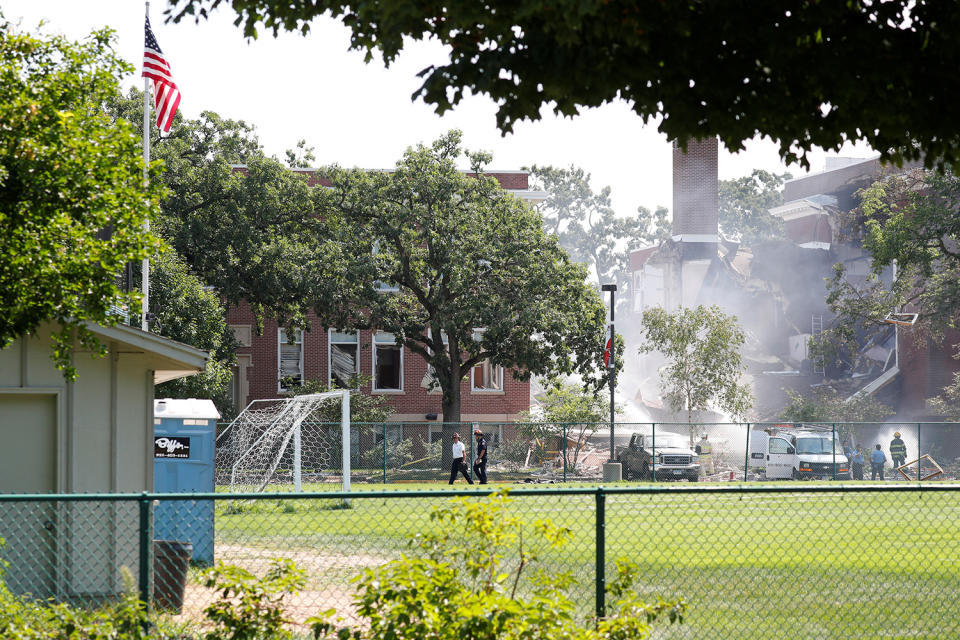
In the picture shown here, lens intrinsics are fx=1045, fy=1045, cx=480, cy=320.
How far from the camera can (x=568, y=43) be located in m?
4.91

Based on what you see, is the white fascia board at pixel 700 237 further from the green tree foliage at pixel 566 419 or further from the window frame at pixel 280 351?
the window frame at pixel 280 351

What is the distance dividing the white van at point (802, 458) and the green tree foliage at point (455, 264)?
6.84 metres

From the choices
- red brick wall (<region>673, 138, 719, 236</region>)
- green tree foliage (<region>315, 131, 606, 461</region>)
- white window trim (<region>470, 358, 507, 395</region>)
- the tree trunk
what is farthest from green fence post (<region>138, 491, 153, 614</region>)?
red brick wall (<region>673, 138, 719, 236</region>)

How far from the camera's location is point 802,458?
118 feet

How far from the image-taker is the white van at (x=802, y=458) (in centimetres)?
3597

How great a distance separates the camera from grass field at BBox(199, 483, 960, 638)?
10.4 meters

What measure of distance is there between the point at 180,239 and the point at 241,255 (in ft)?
6.66

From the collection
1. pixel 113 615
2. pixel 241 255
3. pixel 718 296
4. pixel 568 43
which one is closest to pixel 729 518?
pixel 113 615

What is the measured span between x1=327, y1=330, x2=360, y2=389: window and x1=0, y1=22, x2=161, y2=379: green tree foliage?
33.9 meters

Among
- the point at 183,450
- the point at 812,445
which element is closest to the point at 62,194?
the point at 183,450

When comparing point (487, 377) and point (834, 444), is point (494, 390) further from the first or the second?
point (834, 444)

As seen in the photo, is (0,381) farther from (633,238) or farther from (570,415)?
(633,238)

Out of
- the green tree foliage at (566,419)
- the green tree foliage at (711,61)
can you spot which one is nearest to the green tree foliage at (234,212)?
the green tree foliage at (566,419)

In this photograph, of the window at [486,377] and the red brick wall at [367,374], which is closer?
the red brick wall at [367,374]
